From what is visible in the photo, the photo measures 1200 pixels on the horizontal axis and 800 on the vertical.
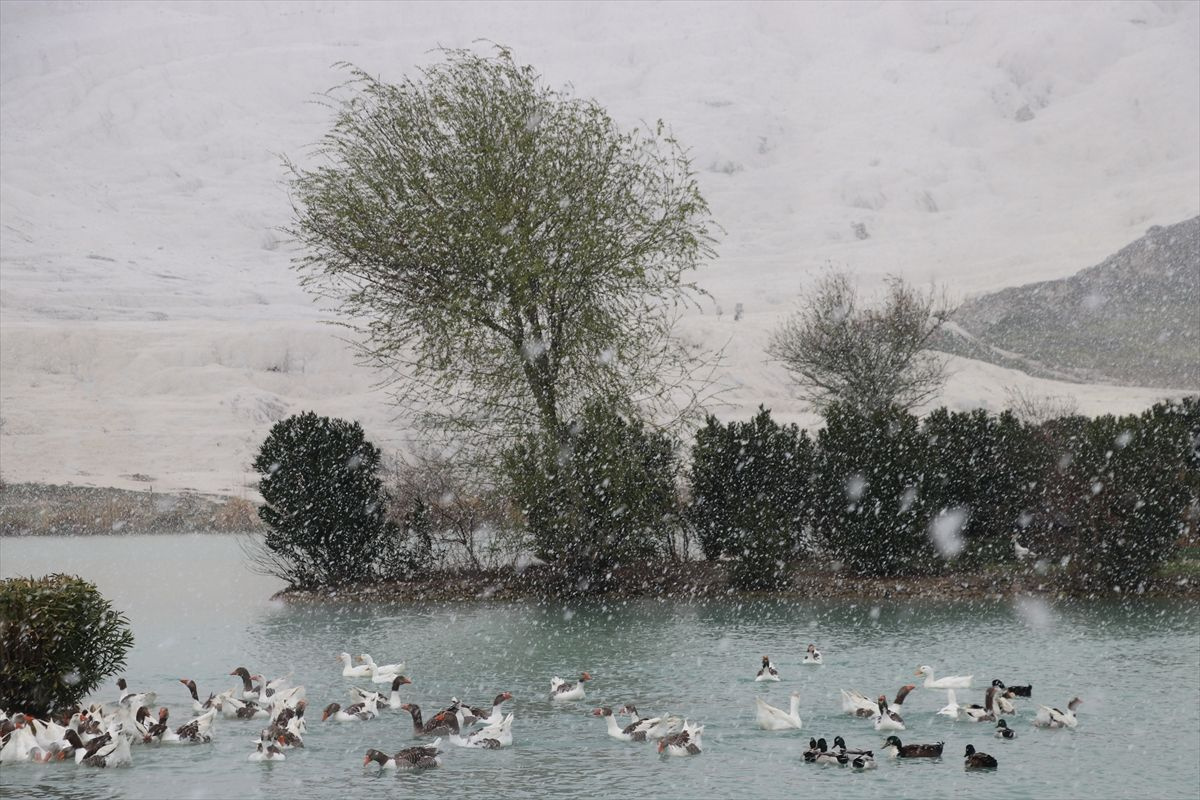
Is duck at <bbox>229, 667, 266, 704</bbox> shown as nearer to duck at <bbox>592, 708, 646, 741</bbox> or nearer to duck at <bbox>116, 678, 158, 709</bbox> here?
duck at <bbox>116, 678, 158, 709</bbox>

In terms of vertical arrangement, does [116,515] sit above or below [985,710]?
above

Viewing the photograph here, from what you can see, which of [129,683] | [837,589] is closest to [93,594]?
[129,683]

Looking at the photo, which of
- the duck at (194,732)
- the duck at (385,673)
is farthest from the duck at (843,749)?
the duck at (194,732)

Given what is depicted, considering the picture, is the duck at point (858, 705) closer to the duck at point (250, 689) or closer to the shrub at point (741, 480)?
the duck at point (250, 689)

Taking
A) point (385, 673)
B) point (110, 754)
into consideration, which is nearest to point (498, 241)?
point (385, 673)

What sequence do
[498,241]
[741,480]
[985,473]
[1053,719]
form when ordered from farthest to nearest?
[985,473], [741,480], [498,241], [1053,719]

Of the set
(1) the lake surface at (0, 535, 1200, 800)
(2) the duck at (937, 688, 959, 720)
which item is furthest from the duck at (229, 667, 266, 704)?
(2) the duck at (937, 688, 959, 720)

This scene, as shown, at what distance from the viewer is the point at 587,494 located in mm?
29016

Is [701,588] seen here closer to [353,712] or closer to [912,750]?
[353,712]

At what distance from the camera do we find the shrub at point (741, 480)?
30.4 m

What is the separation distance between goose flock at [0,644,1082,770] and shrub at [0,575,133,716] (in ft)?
1.34

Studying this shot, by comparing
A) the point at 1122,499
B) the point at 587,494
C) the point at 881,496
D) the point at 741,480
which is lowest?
the point at 1122,499

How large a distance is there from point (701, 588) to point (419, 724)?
47.2ft

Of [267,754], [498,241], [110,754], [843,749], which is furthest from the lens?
[498,241]
